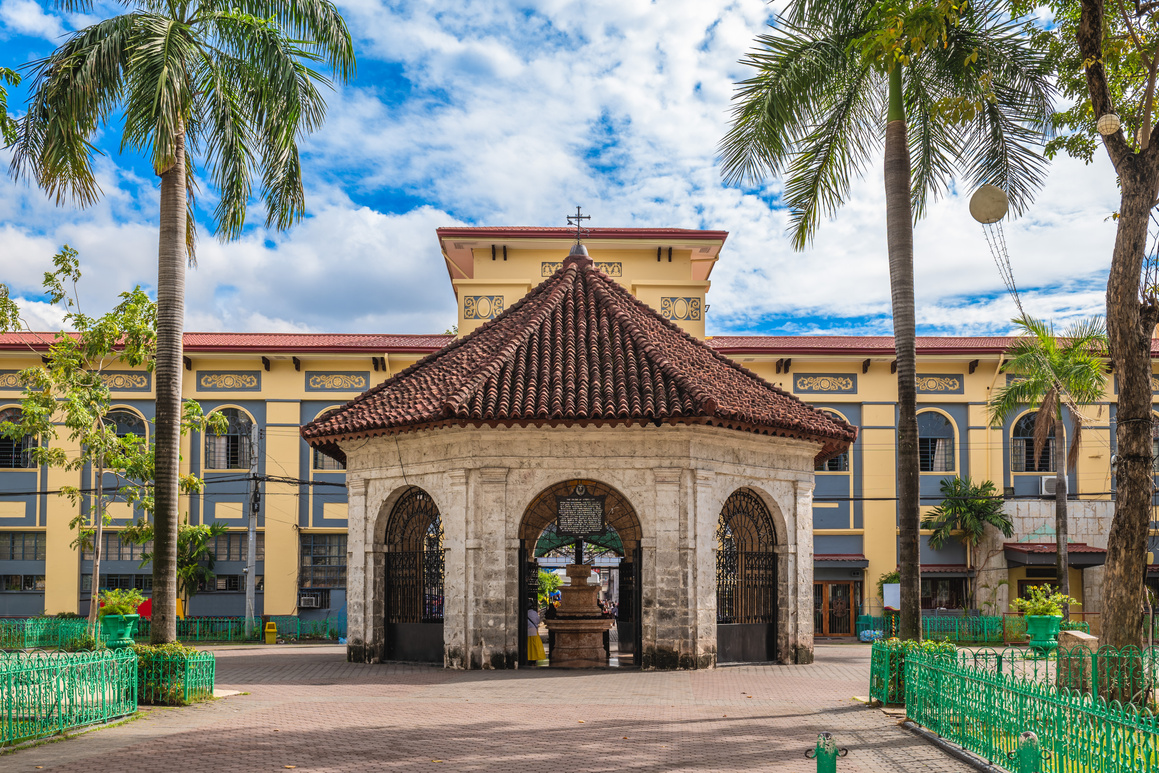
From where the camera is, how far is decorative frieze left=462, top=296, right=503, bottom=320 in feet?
107

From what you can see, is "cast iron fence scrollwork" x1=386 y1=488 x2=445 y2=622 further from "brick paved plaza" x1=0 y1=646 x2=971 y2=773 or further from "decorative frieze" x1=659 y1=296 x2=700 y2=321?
"decorative frieze" x1=659 y1=296 x2=700 y2=321

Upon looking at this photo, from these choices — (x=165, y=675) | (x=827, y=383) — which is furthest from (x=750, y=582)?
(x=827, y=383)

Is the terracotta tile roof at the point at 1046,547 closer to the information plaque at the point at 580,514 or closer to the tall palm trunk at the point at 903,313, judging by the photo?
the information plaque at the point at 580,514

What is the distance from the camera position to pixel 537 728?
11945 millimetres

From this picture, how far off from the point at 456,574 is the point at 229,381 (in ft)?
63.9

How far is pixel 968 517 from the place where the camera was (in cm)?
3234

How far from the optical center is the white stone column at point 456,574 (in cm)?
1791

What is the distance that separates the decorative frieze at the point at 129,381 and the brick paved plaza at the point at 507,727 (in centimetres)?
1896

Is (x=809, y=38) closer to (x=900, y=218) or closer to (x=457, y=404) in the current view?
(x=900, y=218)

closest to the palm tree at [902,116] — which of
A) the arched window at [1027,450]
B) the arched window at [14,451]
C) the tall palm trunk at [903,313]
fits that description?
the tall palm trunk at [903,313]

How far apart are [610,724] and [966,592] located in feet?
80.6

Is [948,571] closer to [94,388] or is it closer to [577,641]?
[577,641]

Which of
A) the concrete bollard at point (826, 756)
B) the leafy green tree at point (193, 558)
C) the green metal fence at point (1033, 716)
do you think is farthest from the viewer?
the leafy green tree at point (193, 558)

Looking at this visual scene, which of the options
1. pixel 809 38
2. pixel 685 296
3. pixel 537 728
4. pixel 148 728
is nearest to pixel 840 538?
pixel 685 296
